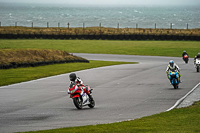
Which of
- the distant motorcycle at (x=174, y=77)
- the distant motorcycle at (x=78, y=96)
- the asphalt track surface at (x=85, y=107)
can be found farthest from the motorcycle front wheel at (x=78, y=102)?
the distant motorcycle at (x=174, y=77)

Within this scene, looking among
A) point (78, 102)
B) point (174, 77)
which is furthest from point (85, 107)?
point (174, 77)

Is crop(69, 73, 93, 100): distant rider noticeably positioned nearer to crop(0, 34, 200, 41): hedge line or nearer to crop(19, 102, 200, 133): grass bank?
crop(19, 102, 200, 133): grass bank

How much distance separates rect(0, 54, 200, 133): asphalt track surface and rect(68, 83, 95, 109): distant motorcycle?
220 mm

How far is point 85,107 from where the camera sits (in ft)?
45.6

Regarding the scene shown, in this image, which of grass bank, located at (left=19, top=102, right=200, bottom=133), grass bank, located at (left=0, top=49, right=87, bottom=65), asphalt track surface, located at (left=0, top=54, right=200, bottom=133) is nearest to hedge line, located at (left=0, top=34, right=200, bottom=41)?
grass bank, located at (left=0, top=49, right=87, bottom=65)

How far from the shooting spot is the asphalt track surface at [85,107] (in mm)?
10996

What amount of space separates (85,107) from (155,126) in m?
4.62

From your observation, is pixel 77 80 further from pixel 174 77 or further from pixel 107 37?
pixel 107 37

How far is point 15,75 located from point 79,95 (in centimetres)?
1121

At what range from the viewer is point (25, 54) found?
98.0 feet

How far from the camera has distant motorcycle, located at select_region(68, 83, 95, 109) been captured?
1299 cm

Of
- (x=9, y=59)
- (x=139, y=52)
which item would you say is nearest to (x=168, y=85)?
(x=9, y=59)

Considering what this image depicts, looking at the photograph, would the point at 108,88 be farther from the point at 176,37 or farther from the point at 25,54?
the point at 176,37

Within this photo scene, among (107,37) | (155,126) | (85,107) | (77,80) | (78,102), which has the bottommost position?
(85,107)
